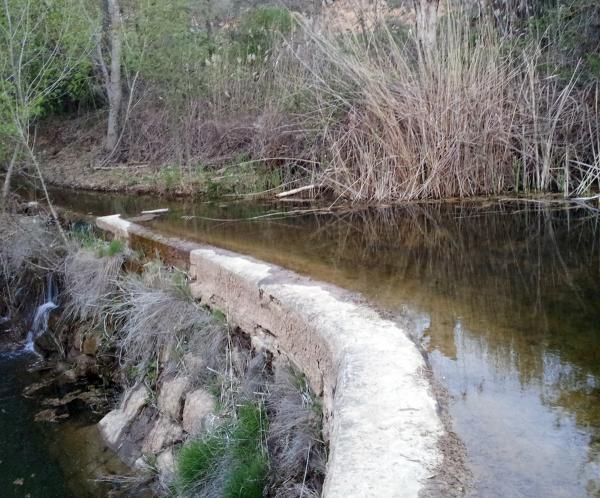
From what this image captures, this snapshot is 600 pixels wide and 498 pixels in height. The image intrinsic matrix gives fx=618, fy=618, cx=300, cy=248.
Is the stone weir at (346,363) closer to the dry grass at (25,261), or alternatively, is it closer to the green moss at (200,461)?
the green moss at (200,461)

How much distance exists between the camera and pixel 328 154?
22.4ft

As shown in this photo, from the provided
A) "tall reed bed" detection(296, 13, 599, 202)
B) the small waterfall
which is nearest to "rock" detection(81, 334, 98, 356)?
the small waterfall

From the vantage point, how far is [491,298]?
3.24m

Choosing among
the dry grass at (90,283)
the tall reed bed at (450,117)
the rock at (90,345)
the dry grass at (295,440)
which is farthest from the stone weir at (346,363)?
the tall reed bed at (450,117)

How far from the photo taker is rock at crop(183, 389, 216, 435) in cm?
356

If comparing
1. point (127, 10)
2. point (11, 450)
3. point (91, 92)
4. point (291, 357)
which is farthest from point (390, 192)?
point (91, 92)

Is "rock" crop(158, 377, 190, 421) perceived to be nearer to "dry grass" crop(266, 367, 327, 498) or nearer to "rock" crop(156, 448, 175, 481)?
"rock" crop(156, 448, 175, 481)

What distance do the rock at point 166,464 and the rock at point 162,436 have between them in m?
0.07

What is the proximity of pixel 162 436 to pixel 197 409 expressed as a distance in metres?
0.45

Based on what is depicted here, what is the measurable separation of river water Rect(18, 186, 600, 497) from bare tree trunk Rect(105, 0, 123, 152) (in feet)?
19.9

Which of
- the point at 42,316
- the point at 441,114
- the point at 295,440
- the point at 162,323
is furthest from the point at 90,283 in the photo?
the point at 441,114

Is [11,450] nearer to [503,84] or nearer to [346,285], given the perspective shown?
[346,285]

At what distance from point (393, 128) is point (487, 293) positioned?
9.63 ft

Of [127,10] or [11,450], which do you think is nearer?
[11,450]
